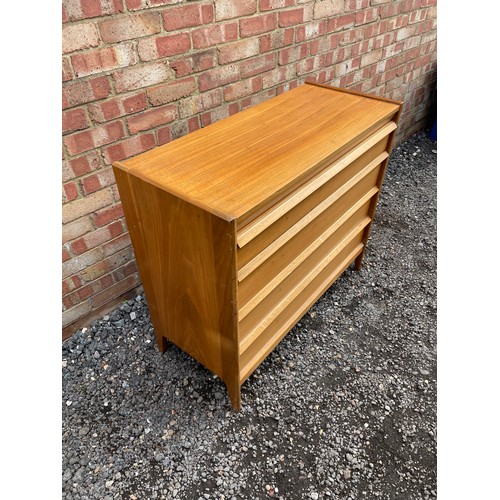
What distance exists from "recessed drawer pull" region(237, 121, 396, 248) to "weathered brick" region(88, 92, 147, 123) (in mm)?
793

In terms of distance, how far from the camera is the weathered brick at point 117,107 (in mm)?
1436

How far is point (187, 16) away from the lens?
1.49 m

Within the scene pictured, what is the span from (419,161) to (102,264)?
2789mm

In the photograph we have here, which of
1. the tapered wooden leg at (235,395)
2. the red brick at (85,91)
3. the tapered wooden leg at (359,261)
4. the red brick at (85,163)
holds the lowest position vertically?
the tapered wooden leg at (235,395)

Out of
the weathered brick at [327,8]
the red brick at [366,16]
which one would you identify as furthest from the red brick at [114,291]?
the red brick at [366,16]

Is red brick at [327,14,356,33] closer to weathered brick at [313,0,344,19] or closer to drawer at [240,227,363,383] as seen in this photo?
weathered brick at [313,0,344,19]

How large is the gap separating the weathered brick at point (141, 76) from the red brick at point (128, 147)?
8.1 inches

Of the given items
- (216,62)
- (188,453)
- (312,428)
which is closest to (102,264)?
(188,453)

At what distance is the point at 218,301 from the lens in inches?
47.1

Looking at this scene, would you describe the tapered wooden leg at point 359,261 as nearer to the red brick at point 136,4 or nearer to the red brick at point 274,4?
the red brick at point 274,4

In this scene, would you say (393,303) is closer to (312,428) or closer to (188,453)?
(312,428)

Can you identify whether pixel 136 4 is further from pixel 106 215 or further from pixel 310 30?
pixel 310 30

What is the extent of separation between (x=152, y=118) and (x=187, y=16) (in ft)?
1.37

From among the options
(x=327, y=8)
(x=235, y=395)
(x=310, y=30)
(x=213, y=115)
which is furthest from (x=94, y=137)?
(x=327, y=8)
